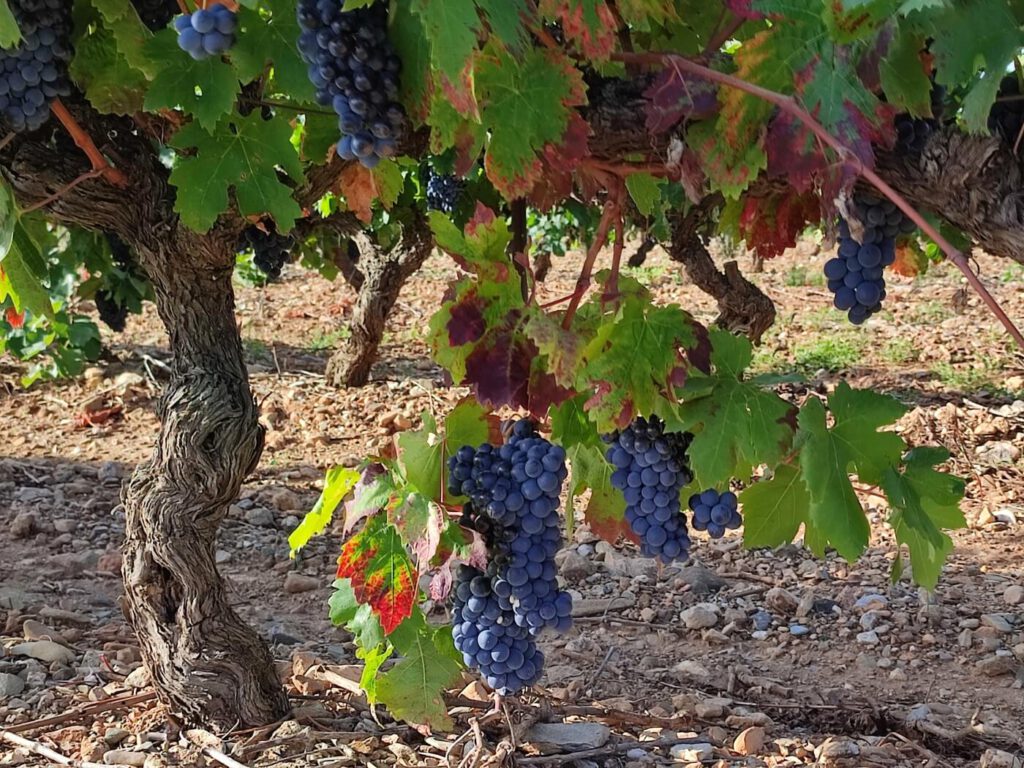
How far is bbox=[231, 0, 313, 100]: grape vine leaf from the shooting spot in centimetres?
216

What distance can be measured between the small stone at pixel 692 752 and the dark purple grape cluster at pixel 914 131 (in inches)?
66.3

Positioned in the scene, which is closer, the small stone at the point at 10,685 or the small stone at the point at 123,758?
the small stone at the point at 123,758

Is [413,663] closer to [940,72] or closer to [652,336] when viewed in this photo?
[652,336]

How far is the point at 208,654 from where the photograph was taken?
2.84m

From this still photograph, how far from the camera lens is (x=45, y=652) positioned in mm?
3529

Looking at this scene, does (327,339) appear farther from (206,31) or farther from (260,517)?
(206,31)

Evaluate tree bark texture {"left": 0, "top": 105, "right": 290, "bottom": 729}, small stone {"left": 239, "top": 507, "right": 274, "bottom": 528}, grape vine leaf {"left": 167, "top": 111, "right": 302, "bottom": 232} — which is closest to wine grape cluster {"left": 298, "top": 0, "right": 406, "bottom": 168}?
grape vine leaf {"left": 167, "top": 111, "right": 302, "bottom": 232}

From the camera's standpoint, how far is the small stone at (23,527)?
16.9ft

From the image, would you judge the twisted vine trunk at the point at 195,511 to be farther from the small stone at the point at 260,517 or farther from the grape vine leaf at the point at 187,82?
the small stone at the point at 260,517

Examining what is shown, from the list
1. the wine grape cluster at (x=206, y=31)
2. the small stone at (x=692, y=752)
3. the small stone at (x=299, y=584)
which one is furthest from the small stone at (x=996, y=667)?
the wine grape cluster at (x=206, y=31)

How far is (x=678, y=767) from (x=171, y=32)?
2006mm

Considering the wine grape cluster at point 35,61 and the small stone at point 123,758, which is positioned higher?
the wine grape cluster at point 35,61

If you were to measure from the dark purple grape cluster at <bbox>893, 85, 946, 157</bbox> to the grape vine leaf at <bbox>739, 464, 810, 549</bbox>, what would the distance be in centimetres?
75

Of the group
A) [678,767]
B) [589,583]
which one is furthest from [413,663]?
[589,583]
